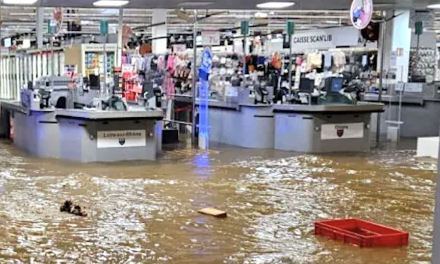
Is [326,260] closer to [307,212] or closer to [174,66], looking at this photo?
[307,212]

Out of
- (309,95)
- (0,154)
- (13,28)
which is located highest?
(13,28)

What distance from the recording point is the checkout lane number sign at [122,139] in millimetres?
9219

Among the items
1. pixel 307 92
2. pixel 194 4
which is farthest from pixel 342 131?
pixel 194 4

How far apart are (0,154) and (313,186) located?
205 inches

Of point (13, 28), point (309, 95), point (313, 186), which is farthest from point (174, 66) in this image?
point (13, 28)

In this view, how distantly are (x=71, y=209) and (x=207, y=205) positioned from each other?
4.36ft

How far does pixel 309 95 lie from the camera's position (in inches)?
425

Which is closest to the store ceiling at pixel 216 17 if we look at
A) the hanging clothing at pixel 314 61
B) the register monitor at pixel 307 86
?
the hanging clothing at pixel 314 61

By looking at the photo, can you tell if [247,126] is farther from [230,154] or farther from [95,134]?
[95,134]

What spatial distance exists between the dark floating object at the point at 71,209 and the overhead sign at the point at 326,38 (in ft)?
43.2

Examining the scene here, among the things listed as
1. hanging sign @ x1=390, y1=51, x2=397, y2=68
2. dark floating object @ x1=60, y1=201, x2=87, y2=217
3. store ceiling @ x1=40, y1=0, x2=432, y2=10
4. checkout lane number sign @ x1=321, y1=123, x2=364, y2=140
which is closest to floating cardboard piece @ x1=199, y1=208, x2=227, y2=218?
dark floating object @ x1=60, y1=201, x2=87, y2=217

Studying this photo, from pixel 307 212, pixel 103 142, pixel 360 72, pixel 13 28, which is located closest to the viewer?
pixel 307 212

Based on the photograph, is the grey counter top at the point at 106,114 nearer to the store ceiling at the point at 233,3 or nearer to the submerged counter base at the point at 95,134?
the submerged counter base at the point at 95,134

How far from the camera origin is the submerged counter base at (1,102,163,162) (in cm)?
909
